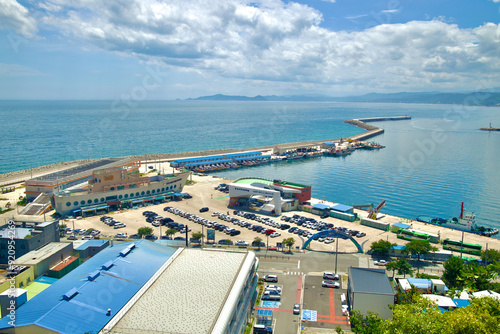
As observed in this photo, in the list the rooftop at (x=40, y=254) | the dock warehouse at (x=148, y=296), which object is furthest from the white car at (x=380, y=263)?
the rooftop at (x=40, y=254)

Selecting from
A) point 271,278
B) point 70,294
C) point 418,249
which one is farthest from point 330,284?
point 70,294

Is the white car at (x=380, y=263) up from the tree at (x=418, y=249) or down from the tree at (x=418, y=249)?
down

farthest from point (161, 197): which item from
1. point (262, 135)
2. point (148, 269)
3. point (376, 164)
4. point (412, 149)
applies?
point (262, 135)

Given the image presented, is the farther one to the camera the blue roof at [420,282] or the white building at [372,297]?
the blue roof at [420,282]

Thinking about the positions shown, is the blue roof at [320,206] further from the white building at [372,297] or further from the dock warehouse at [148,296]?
the dock warehouse at [148,296]

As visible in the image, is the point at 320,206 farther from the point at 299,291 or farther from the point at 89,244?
the point at 89,244

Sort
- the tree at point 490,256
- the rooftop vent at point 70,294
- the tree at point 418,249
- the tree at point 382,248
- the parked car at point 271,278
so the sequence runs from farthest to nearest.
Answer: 1. the tree at point 382,248
2. the tree at point 418,249
3. the tree at point 490,256
4. the parked car at point 271,278
5. the rooftop vent at point 70,294
